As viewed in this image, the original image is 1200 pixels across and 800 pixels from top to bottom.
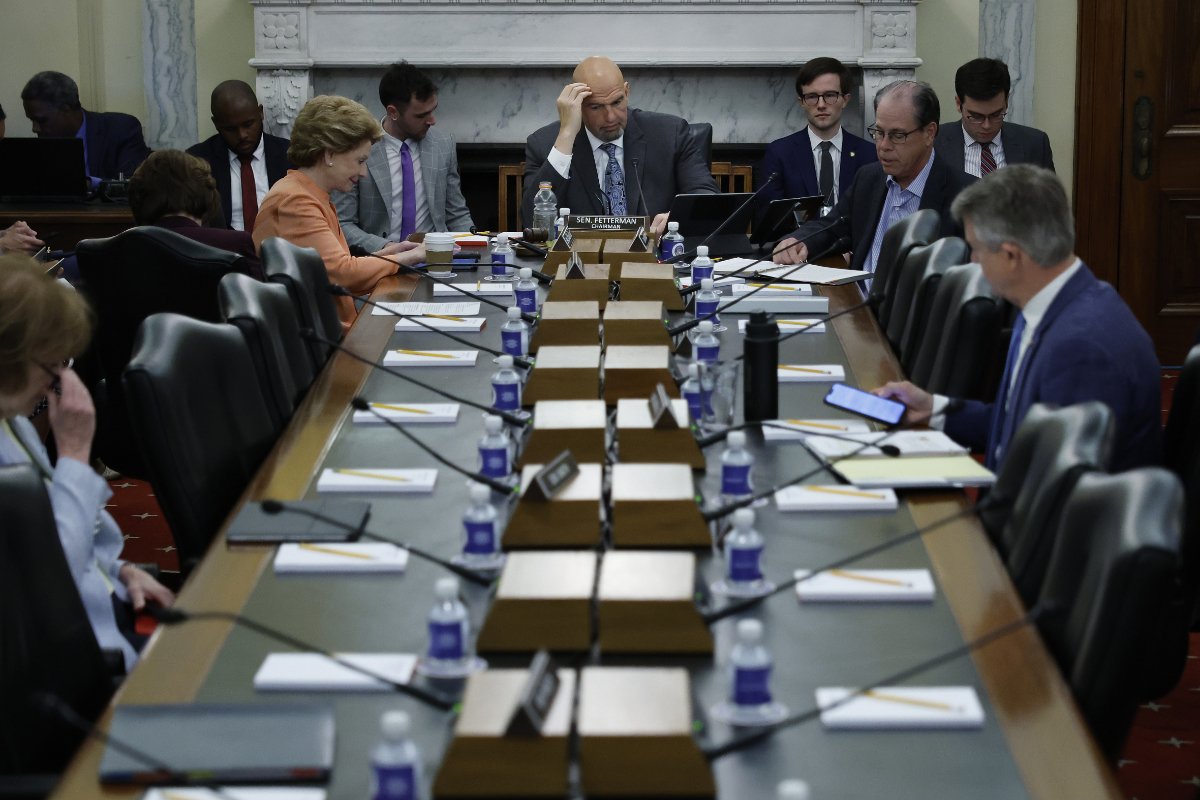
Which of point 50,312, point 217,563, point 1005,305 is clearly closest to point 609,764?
point 217,563

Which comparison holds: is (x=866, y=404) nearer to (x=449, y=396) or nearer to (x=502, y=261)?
(x=449, y=396)

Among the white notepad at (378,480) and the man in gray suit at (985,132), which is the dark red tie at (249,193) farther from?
the white notepad at (378,480)

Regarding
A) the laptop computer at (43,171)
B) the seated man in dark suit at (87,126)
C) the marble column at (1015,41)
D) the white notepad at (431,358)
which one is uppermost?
the marble column at (1015,41)

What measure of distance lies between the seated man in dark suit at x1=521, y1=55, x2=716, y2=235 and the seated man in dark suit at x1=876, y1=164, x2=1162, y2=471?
2.89m

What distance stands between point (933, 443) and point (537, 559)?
1.01m

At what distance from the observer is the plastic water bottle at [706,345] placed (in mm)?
3338

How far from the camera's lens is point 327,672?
1.78 meters

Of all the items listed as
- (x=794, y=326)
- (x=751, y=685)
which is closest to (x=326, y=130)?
(x=794, y=326)

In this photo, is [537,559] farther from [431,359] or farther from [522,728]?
[431,359]

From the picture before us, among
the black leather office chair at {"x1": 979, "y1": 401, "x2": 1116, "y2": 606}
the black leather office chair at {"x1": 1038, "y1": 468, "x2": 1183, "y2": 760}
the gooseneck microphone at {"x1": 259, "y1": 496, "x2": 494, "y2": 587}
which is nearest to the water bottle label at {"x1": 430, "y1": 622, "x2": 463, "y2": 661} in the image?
the gooseneck microphone at {"x1": 259, "y1": 496, "x2": 494, "y2": 587}

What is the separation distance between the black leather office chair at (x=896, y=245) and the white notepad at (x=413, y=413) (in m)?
1.58

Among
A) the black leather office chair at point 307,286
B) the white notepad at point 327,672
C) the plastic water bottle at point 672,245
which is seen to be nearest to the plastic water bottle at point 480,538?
the white notepad at point 327,672

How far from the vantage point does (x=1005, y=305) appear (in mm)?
3518

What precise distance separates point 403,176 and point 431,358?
2.81m
